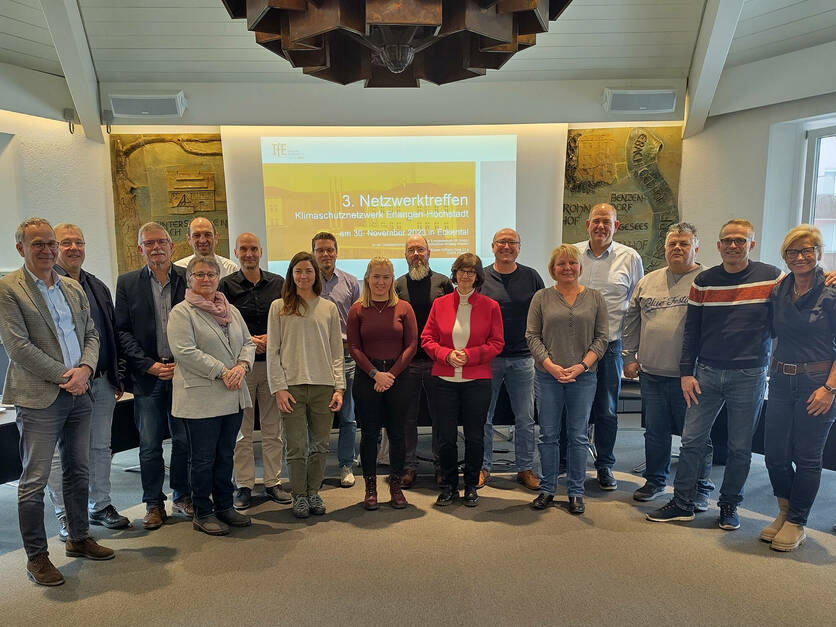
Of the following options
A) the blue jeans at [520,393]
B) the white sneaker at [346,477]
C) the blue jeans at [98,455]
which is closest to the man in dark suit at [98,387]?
the blue jeans at [98,455]

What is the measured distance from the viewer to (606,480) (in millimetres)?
3590

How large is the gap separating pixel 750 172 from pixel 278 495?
4.82m

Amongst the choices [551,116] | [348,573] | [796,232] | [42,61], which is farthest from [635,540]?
[42,61]

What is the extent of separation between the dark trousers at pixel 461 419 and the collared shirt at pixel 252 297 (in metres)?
1.14

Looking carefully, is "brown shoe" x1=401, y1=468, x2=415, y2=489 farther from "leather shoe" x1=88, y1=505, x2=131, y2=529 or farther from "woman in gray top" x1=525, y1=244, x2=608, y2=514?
"leather shoe" x1=88, y1=505, x2=131, y2=529

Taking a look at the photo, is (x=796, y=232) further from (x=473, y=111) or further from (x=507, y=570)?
(x=473, y=111)

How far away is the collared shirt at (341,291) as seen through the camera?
12.4 feet

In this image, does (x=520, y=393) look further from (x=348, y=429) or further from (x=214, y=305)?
(x=214, y=305)

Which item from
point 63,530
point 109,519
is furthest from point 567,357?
point 63,530

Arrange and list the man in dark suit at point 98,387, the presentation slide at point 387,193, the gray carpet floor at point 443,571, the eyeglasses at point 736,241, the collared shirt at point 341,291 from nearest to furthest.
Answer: the gray carpet floor at point 443,571, the eyeglasses at point 736,241, the man in dark suit at point 98,387, the collared shirt at point 341,291, the presentation slide at point 387,193

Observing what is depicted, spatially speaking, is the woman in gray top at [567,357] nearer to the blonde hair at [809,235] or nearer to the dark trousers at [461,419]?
the dark trousers at [461,419]

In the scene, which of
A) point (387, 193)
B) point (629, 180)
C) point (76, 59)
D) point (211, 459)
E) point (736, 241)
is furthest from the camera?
point (387, 193)

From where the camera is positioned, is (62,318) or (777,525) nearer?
(62,318)

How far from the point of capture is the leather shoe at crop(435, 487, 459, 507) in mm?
3330
